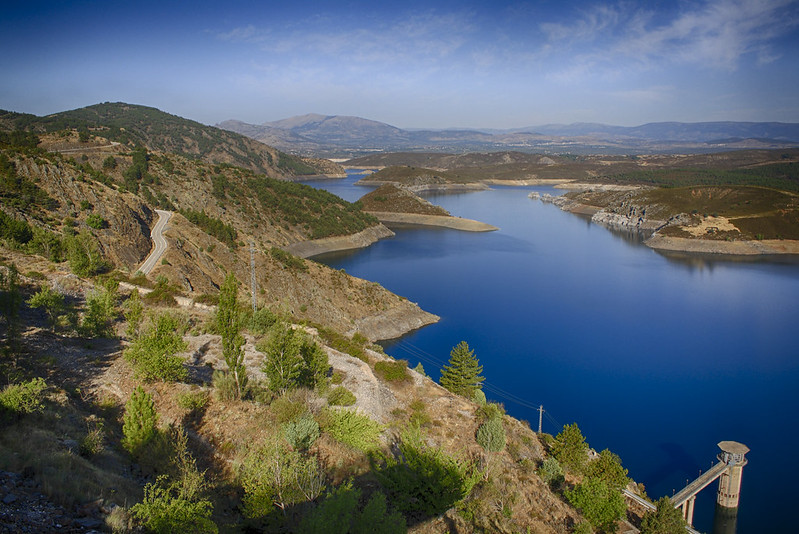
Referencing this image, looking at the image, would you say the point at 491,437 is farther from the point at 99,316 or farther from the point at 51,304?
the point at 51,304

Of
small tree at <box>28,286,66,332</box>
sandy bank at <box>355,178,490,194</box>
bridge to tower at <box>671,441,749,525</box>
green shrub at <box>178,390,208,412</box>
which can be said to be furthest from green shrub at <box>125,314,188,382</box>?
sandy bank at <box>355,178,490,194</box>

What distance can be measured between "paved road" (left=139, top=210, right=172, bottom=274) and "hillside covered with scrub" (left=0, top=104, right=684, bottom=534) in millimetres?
2201

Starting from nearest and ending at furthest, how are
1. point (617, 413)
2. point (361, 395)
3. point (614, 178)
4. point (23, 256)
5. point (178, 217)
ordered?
point (361, 395)
point (23, 256)
point (617, 413)
point (178, 217)
point (614, 178)

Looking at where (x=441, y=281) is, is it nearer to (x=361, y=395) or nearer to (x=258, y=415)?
(x=361, y=395)

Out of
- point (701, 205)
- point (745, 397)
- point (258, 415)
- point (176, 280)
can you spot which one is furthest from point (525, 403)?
point (701, 205)

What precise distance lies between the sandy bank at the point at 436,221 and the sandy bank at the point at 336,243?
15.1m

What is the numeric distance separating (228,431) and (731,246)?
79.0 metres

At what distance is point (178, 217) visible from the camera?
3897cm

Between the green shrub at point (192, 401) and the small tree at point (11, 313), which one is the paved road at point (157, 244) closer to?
the small tree at point (11, 313)

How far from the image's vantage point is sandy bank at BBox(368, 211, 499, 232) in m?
82.6

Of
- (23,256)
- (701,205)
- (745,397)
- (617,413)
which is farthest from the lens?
(701,205)

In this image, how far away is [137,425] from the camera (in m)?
7.96

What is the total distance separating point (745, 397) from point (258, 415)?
29.5 metres

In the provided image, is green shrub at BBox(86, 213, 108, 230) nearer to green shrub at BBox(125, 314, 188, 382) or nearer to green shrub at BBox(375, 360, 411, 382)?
green shrub at BBox(125, 314, 188, 382)
